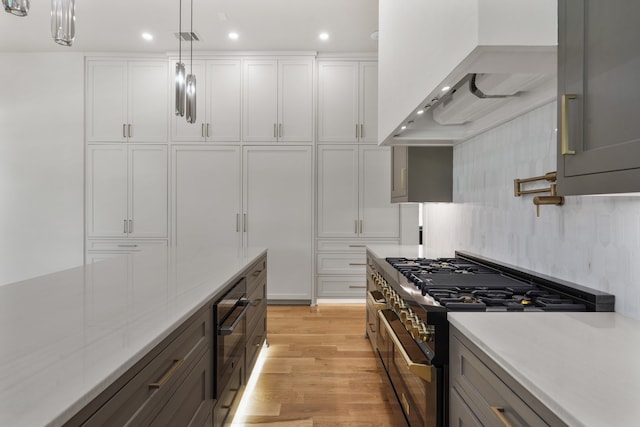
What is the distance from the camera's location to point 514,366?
0.82 metres

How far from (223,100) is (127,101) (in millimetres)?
1147

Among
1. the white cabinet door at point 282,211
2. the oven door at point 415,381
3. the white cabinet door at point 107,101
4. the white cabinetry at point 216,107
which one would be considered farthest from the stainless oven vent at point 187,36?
the oven door at point 415,381

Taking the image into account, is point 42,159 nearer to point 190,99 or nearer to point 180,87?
point 190,99

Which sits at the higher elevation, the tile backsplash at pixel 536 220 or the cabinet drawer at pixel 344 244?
the tile backsplash at pixel 536 220

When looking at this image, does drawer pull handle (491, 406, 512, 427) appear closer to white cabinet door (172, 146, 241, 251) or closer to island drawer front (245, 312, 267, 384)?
island drawer front (245, 312, 267, 384)

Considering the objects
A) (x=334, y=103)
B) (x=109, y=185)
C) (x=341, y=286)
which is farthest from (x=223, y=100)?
(x=341, y=286)

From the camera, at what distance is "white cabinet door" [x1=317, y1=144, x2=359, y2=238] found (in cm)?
452

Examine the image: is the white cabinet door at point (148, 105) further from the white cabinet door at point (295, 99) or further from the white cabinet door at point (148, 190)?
the white cabinet door at point (295, 99)

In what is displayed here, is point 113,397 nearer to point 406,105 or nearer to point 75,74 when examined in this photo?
point 406,105

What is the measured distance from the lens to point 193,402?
4.39 feet

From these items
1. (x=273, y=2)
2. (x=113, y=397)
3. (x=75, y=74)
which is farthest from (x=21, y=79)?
(x=113, y=397)

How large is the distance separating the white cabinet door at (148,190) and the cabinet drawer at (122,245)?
0.09 m

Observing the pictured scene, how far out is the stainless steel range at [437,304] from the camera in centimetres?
129

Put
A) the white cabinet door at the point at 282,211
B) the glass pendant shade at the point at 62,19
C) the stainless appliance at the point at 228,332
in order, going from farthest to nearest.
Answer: the white cabinet door at the point at 282,211 < the stainless appliance at the point at 228,332 < the glass pendant shade at the point at 62,19
